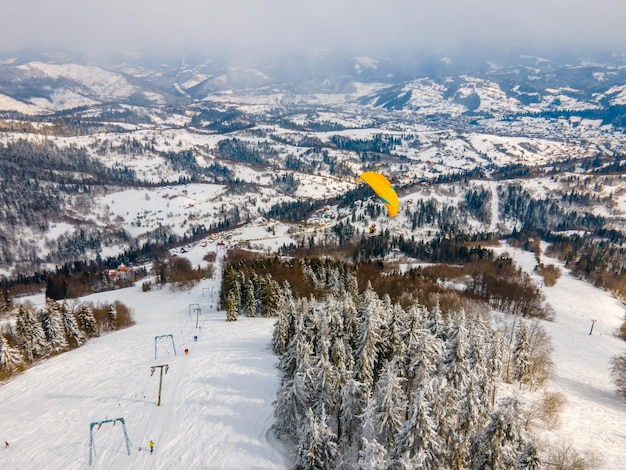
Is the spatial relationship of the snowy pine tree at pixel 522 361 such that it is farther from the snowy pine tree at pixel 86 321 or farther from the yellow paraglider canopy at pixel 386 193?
the snowy pine tree at pixel 86 321

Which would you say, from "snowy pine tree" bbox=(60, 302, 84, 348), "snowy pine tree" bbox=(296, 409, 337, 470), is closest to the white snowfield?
"snowy pine tree" bbox=(60, 302, 84, 348)

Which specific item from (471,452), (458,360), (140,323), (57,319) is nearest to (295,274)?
(140,323)

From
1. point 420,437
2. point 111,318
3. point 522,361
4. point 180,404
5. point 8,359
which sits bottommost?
point 111,318

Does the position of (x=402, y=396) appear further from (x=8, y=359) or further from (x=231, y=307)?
(x=8, y=359)

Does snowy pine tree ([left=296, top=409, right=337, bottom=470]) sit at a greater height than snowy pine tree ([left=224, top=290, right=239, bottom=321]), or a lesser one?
greater

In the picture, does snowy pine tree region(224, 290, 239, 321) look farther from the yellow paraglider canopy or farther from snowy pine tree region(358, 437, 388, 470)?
snowy pine tree region(358, 437, 388, 470)

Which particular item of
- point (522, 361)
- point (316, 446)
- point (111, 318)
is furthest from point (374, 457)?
point (111, 318)

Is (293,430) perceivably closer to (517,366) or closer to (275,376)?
Answer: (275,376)
